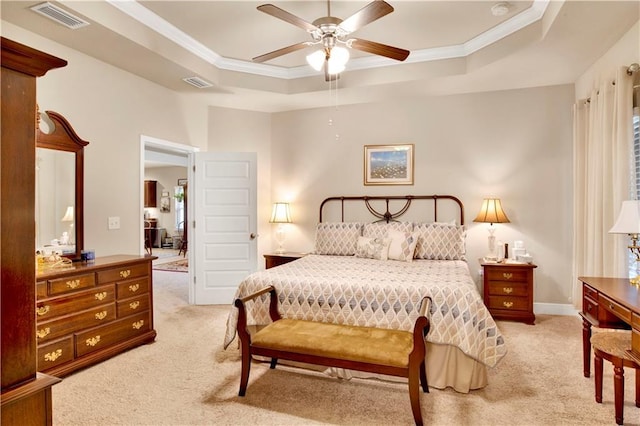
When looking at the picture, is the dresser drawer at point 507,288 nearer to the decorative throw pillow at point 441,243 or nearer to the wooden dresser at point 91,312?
the decorative throw pillow at point 441,243

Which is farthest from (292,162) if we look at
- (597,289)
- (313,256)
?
(597,289)

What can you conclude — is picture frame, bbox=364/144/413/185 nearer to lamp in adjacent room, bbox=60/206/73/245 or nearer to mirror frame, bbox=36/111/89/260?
mirror frame, bbox=36/111/89/260

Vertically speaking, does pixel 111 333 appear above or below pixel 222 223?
below

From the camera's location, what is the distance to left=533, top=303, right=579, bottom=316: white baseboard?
14.8ft

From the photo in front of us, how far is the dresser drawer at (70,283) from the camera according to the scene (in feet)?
9.05

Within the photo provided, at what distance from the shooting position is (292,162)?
18.6 feet

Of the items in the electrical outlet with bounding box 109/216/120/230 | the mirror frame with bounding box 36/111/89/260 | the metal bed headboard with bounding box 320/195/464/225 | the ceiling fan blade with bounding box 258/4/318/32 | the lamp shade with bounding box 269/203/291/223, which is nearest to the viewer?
the ceiling fan blade with bounding box 258/4/318/32

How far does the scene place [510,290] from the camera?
4.21 m

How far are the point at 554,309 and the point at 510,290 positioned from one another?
0.86 meters

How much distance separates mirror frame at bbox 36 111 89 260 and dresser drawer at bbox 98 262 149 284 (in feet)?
1.61

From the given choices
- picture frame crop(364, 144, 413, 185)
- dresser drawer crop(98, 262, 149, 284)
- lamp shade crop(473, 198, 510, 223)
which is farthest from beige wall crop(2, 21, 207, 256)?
lamp shade crop(473, 198, 510, 223)

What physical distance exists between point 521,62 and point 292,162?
3.22 metres

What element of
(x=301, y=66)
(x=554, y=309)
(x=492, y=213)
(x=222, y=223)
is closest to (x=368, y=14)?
(x=301, y=66)

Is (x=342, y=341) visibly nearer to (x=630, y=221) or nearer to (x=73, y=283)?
(x=630, y=221)
